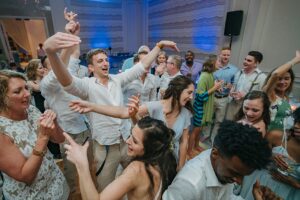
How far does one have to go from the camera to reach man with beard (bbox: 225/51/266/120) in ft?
9.02

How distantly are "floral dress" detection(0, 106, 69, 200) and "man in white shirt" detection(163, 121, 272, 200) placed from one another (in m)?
0.85

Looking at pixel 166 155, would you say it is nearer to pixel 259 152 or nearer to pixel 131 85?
pixel 259 152

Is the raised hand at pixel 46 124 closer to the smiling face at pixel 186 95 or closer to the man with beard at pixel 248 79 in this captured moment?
the smiling face at pixel 186 95

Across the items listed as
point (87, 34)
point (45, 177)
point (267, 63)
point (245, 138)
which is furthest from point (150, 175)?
point (87, 34)

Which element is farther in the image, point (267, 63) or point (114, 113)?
point (267, 63)

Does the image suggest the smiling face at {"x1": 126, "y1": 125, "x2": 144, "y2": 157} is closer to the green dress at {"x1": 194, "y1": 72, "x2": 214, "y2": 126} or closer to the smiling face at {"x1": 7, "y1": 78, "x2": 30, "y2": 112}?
the smiling face at {"x1": 7, "y1": 78, "x2": 30, "y2": 112}

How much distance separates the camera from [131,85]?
8.23ft

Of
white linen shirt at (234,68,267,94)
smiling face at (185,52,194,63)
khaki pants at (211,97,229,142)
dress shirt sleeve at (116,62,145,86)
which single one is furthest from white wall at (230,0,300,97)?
dress shirt sleeve at (116,62,145,86)

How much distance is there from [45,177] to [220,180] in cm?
112

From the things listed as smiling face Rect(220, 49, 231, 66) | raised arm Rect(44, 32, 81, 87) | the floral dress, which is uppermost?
raised arm Rect(44, 32, 81, 87)

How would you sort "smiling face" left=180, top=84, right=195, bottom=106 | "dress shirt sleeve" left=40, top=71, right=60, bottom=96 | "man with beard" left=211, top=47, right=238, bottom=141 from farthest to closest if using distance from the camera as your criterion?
1. "man with beard" left=211, top=47, right=238, bottom=141
2. "smiling face" left=180, top=84, right=195, bottom=106
3. "dress shirt sleeve" left=40, top=71, right=60, bottom=96

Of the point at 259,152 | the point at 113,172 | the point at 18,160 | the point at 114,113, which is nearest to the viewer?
the point at 259,152

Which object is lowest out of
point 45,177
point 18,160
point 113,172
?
point 113,172

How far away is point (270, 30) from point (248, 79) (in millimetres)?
1921
